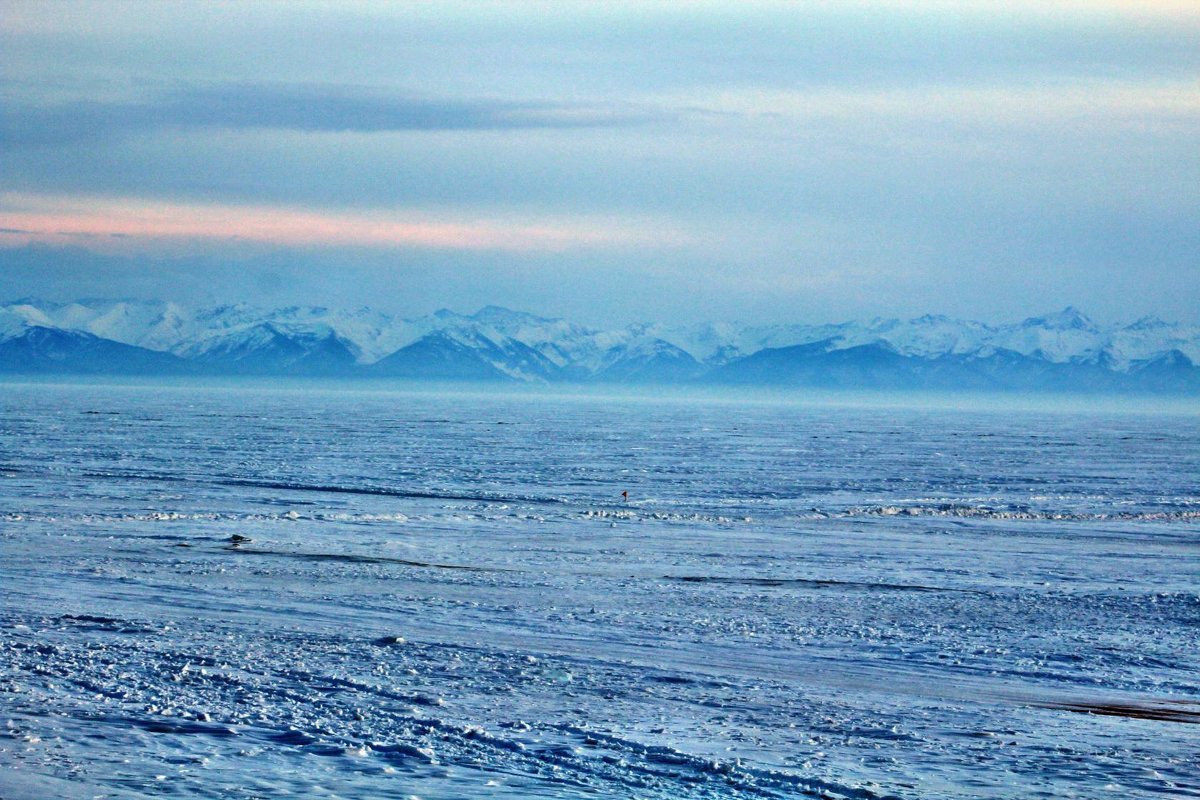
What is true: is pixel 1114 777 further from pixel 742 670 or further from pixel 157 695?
pixel 157 695

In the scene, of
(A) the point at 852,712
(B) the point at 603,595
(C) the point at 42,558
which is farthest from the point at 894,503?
(A) the point at 852,712

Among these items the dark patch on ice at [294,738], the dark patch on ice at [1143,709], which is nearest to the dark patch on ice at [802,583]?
the dark patch on ice at [1143,709]

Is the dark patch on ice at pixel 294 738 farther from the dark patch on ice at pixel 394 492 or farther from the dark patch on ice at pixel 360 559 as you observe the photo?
the dark patch on ice at pixel 394 492

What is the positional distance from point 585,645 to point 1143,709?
210 inches

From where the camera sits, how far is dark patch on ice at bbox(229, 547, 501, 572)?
800 inches

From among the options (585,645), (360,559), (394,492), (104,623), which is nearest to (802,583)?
(585,645)

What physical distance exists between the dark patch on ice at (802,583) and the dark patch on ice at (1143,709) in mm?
6618

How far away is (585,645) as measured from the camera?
47.5ft

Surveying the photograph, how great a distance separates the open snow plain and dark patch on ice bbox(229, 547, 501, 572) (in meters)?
0.13

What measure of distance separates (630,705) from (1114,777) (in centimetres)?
384

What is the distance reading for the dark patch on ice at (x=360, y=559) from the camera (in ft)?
66.6

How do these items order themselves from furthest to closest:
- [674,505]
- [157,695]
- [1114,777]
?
[674,505] → [157,695] → [1114,777]

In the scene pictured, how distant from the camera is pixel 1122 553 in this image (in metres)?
23.7

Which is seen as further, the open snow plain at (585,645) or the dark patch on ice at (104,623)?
the dark patch on ice at (104,623)
